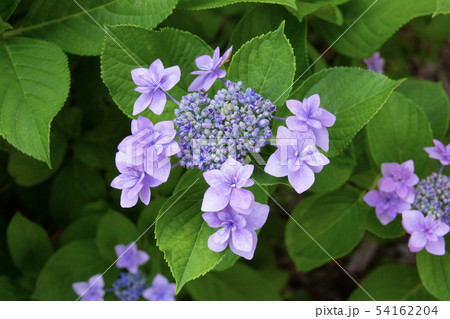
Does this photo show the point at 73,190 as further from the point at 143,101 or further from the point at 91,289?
the point at 143,101

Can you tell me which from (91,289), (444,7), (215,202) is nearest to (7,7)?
(215,202)

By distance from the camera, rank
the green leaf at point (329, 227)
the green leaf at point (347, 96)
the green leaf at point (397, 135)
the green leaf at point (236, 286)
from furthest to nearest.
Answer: the green leaf at point (236, 286) → the green leaf at point (329, 227) → the green leaf at point (397, 135) → the green leaf at point (347, 96)

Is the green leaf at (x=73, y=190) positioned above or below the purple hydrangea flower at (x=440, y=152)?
below

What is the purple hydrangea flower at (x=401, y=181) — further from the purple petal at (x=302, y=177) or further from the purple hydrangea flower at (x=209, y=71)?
the purple hydrangea flower at (x=209, y=71)

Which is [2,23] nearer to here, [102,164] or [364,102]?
[102,164]

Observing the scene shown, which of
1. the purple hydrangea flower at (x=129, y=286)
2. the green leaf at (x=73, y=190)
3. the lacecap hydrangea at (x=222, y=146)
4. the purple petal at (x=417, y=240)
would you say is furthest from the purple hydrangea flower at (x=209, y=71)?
the green leaf at (x=73, y=190)

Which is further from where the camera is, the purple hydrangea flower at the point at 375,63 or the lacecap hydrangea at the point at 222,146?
the purple hydrangea flower at the point at 375,63

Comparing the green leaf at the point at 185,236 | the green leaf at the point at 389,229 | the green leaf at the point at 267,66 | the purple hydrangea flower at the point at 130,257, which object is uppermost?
the green leaf at the point at 267,66
